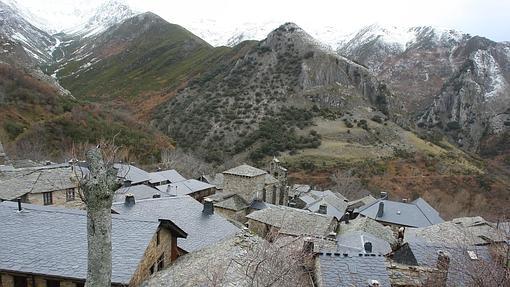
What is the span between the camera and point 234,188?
40500mm

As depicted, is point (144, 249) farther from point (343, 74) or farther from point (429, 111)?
point (429, 111)

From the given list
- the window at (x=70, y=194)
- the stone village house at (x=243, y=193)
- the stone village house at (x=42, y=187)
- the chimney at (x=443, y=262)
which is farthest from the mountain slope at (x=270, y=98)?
the chimney at (x=443, y=262)

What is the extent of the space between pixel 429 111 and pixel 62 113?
134043 millimetres

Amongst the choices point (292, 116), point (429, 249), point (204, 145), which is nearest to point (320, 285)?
point (429, 249)

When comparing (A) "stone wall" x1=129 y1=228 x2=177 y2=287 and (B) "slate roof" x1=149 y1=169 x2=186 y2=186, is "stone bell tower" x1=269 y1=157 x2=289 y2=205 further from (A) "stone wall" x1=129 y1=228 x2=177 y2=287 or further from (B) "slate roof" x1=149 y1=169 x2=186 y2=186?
(A) "stone wall" x1=129 y1=228 x2=177 y2=287

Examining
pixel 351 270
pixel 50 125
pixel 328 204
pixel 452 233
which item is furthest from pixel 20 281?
pixel 50 125

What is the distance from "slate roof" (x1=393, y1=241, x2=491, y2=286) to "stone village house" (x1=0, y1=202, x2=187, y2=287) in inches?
377

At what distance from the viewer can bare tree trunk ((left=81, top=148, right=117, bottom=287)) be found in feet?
31.7

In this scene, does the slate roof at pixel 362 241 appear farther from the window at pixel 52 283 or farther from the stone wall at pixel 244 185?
the window at pixel 52 283

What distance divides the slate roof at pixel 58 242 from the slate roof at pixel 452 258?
9.71m

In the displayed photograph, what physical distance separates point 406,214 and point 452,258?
2933cm

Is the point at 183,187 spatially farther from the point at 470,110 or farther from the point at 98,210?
the point at 470,110

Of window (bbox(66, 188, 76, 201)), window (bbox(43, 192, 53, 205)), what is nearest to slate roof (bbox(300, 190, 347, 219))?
window (bbox(66, 188, 76, 201))

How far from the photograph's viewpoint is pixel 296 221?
30.2 meters
